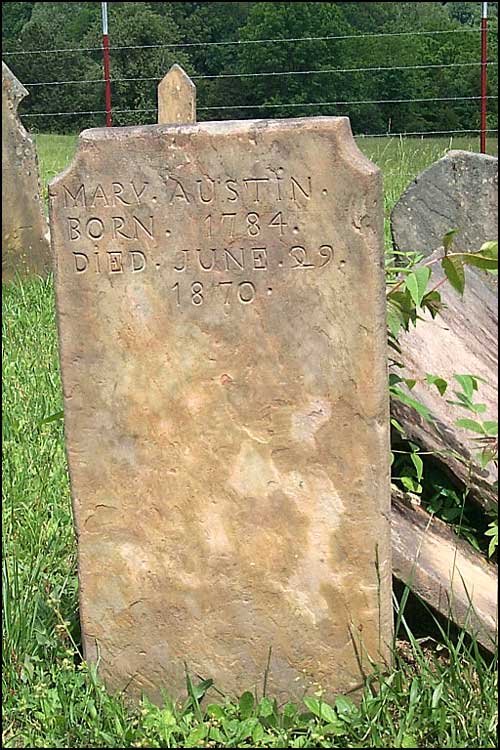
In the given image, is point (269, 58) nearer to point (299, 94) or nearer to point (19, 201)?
point (299, 94)

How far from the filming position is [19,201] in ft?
20.7

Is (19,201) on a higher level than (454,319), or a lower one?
higher

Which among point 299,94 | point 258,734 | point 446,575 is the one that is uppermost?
point 299,94

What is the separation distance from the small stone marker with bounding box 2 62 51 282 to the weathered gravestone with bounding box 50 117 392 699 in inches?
169

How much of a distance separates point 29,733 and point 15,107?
16.3ft

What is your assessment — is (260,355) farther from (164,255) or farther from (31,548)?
(31,548)

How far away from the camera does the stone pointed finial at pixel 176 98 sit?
259 inches

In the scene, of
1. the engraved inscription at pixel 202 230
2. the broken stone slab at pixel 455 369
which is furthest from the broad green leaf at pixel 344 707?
the engraved inscription at pixel 202 230

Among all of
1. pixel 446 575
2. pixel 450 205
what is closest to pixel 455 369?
pixel 446 575

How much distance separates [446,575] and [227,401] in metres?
0.74

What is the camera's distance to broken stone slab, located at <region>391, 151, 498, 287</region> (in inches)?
206

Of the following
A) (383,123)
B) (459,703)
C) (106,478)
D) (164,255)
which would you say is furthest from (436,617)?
(383,123)

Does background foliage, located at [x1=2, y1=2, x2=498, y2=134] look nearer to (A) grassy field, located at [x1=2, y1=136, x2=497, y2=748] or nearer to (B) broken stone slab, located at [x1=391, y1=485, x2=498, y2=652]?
(B) broken stone slab, located at [x1=391, y1=485, x2=498, y2=652]

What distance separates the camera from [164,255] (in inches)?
83.7
